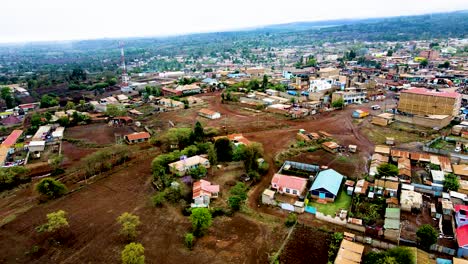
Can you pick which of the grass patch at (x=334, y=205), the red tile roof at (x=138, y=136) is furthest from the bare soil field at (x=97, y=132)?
the grass patch at (x=334, y=205)

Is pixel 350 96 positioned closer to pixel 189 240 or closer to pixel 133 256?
pixel 189 240

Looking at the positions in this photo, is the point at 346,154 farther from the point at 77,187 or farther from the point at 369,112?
the point at 77,187

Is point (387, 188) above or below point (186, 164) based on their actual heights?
below

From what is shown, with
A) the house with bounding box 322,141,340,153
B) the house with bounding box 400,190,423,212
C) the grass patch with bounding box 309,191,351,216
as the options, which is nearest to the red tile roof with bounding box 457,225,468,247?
the house with bounding box 400,190,423,212

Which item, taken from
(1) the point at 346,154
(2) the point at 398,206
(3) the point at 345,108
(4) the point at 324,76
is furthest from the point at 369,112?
(2) the point at 398,206

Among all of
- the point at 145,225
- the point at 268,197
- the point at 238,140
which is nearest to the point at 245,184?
the point at 268,197
